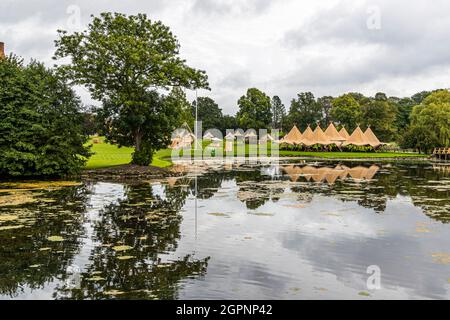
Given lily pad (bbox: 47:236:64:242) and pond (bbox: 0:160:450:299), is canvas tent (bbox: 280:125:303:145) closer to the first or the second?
pond (bbox: 0:160:450:299)

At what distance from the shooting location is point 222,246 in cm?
1010

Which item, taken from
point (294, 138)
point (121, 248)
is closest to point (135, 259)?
point (121, 248)

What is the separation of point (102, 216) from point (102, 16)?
23418 mm

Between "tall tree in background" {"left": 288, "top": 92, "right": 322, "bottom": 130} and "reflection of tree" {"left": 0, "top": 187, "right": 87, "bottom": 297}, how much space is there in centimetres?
9614

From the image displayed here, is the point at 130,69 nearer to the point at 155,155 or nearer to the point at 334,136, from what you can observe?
the point at 155,155

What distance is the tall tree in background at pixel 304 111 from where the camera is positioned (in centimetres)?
10894

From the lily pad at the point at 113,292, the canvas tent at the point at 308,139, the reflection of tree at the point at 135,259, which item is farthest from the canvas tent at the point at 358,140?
the lily pad at the point at 113,292

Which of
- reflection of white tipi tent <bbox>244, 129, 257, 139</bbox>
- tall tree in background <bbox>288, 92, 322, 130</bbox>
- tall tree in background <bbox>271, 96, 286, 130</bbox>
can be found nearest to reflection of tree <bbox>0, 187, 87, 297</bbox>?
reflection of white tipi tent <bbox>244, 129, 257, 139</bbox>

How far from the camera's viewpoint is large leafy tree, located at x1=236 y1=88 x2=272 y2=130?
323 ft

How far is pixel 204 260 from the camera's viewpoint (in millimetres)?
8906

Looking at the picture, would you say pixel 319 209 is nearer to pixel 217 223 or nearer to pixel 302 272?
pixel 217 223

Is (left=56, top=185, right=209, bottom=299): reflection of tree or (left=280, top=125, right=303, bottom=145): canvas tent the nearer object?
(left=56, top=185, right=209, bottom=299): reflection of tree

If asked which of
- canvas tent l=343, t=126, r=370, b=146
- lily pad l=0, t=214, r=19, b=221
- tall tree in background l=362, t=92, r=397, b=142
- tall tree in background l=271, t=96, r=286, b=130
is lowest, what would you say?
lily pad l=0, t=214, r=19, b=221
